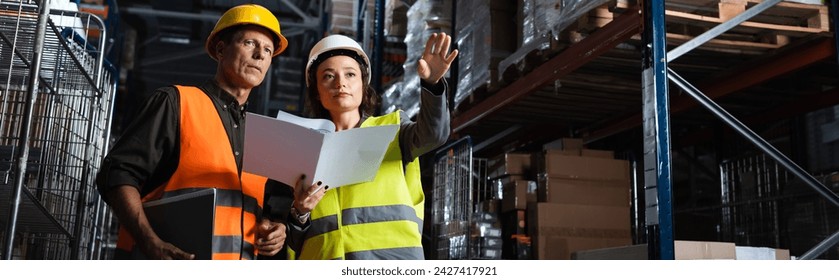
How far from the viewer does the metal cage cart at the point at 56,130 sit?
462cm

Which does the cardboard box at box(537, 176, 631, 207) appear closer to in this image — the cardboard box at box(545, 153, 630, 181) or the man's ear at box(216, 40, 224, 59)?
Answer: the cardboard box at box(545, 153, 630, 181)

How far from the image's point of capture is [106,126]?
606cm

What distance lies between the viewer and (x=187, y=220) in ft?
7.39

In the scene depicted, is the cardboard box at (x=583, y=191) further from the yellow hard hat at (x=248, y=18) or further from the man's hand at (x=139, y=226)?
the man's hand at (x=139, y=226)

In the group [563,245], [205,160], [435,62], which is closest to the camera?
[205,160]

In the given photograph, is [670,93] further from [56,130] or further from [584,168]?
[56,130]

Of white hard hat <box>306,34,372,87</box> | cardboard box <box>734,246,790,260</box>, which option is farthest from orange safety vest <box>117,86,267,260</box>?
cardboard box <box>734,246,790,260</box>

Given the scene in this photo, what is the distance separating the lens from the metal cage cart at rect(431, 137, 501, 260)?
5695mm

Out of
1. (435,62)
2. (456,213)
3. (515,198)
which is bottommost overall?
(456,213)

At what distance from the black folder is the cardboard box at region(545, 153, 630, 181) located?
3.83 metres

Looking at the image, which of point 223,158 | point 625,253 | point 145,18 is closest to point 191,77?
point 145,18

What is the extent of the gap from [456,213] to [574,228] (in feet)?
2.71

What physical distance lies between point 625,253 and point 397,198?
187 cm

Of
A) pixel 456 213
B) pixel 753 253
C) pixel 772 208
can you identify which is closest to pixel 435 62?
pixel 753 253
